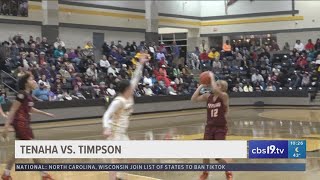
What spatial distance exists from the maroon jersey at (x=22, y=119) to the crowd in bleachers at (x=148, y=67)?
1264cm

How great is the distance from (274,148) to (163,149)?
5.42 feet

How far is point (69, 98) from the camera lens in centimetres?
2280

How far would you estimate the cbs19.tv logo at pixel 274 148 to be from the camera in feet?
23.4

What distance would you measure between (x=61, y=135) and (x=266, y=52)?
2207 cm

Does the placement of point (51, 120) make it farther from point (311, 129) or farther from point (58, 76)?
point (311, 129)

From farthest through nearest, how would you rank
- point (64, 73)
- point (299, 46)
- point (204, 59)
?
point (299, 46) → point (204, 59) → point (64, 73)

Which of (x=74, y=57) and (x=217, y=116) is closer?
(x=217, y=116)

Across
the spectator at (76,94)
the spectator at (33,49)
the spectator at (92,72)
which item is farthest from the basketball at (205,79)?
the spectator at (33,49)

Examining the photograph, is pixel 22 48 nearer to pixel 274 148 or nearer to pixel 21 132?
pixel 21 132

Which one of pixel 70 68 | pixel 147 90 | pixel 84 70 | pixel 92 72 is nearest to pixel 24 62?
pixel 70 68

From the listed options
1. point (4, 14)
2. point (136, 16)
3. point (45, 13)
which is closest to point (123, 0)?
point (136, 16)

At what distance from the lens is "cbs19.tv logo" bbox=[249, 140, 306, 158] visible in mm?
7133

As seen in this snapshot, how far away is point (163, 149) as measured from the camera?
7086 mm

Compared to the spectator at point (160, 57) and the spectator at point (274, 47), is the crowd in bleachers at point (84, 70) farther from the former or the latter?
the spectator at point (274, 47)
